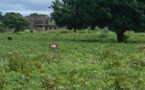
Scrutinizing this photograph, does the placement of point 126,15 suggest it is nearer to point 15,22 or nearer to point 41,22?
point 15,22

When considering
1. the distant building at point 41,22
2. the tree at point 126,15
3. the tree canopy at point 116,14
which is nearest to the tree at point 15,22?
the distant building at point 41,22

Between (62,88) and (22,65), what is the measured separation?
7.73ft

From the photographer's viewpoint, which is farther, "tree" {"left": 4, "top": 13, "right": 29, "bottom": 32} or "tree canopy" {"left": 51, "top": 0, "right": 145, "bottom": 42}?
"tree" {"left": 4, "top": 13, "right": 29, "bottom": 32}

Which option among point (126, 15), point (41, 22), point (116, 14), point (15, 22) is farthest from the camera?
point (41, 22)

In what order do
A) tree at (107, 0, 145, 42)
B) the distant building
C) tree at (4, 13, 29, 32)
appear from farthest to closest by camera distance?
the distant building < tree at (4, 13, 29, 32) < tree at (107, 0, 145, 42)

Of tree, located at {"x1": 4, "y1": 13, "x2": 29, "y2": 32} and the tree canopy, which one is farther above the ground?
the tree canopy

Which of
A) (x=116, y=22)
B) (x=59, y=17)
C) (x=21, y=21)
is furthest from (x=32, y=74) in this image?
(x=21, y=21)

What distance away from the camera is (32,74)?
7129 millimetres

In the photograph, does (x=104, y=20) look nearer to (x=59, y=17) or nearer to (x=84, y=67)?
(x=59, y=17)

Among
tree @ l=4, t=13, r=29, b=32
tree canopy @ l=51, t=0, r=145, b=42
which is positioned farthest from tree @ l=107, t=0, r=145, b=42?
tree @ l=4, t=13, r=29, b=32

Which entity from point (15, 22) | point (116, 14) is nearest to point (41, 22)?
point (15, 22)

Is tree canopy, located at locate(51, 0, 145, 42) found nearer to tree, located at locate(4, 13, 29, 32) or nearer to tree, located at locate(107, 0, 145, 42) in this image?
tree, located at locate(107, 0, 145, 42)

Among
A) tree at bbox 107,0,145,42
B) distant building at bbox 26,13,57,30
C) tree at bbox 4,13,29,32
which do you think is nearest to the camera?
tree at bbox 107,0,145,42

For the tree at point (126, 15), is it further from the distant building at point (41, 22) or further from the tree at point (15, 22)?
the distant building at point (41, 22)
